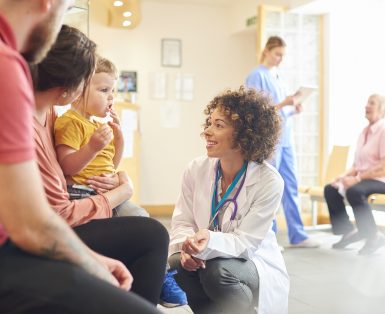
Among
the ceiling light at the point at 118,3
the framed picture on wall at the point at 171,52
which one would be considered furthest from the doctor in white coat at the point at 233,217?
the framed picture on wall at the point at 171,52

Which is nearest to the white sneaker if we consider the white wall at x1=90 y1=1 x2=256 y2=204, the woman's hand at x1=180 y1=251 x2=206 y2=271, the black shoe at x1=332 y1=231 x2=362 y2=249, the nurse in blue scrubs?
the nurse in blue scrubs

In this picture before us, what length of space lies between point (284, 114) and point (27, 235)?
3405mm

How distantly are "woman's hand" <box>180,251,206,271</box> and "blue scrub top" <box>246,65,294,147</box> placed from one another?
2.25 meters

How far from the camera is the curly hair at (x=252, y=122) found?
2121 millimetres

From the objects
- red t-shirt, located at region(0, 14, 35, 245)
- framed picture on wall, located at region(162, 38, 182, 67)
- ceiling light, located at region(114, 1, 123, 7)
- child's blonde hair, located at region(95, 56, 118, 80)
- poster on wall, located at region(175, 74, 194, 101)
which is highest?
ceiling light, located at region(114, 1, 123, 7)

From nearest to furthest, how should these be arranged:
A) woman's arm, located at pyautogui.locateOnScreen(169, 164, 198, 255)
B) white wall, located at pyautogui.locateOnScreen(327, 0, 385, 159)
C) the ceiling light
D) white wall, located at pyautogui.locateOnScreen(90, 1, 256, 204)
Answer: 1. woman's arm, located at pyautogui.locateOnScreen(169, 164, 198, 255)
2. the ceiling light
3. white wall, located at pyautogui.locateOnScreen(327, 0, 385, 159)
4. white wall, located at pyautogui.locateOnScreen(90, 1, 256, 204)

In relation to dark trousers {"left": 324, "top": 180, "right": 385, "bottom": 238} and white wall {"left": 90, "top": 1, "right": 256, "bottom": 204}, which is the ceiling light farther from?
dark trousers {"left": 324, "top": 180, "right": 385, "bottom": 238}

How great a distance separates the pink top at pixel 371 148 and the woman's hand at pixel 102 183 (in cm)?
302

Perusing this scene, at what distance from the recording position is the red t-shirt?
92cm

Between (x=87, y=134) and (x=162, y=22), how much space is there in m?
5.22

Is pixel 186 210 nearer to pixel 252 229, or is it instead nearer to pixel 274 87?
pixel 252 229

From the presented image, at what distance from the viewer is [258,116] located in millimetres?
2166

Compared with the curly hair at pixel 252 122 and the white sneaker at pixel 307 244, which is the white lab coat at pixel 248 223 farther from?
the white sneaker at pixel 307 244

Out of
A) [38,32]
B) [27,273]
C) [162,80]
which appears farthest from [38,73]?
[162,80]
